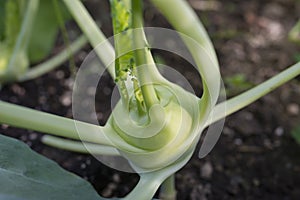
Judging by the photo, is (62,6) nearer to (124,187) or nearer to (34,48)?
(34,48)

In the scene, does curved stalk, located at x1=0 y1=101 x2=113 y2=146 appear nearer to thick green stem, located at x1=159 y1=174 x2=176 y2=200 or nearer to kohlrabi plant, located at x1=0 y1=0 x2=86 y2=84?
thick green stem, located at x1=159 y1=174 x2=176 y2=200

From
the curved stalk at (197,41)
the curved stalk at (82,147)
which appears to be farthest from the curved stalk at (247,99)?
the curved stalk at (82,147)

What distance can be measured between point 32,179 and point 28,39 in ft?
1.71

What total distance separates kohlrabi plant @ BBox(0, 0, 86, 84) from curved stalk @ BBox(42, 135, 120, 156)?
0.23m

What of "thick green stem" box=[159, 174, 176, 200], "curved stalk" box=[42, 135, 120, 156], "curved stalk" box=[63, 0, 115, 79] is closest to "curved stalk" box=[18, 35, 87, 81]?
"curved stalk" box=[42, 135, 120, 156]

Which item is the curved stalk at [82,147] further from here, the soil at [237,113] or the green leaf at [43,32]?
the green leaf at [43,32]

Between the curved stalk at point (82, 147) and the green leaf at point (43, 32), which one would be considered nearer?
the curved stalk at point (82, 147)

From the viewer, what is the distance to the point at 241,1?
1.49 meters

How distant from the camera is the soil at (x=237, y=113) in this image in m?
0.99

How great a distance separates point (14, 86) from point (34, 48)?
110mm

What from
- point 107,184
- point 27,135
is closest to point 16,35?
point 27,135

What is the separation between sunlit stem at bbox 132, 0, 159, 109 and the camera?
0.63 metres

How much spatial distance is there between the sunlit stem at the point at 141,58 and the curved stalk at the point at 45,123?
0.08 metres

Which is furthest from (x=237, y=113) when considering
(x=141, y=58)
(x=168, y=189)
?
(x=141, y=58)
